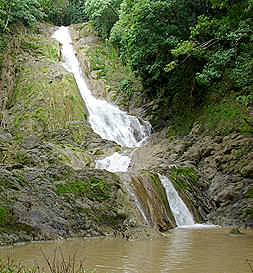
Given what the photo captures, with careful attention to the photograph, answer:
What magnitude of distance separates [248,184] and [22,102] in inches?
508

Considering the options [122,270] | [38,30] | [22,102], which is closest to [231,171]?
[122,270]

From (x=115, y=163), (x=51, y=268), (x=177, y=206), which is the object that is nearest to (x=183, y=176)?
(x=177, y=206)

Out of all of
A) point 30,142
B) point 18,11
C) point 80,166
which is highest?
point 18,11

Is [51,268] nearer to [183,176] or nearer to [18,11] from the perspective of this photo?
[183,176]

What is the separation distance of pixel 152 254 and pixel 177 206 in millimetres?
5025

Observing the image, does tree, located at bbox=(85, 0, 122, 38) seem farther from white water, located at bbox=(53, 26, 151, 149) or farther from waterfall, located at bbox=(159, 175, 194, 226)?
waterfall, located at bbox=(159, 175, 194, 226)

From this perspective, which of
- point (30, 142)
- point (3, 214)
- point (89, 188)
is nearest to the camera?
point (3, 214)

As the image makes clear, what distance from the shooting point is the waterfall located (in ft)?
32.2

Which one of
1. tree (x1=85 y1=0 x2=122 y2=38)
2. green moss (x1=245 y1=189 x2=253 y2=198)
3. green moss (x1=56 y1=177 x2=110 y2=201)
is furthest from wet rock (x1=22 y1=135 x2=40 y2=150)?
tree (x1=85 y1=0 x2=122 y2=38)

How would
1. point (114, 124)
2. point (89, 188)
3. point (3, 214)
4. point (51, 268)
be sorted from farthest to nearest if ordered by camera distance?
point (114, 124) → point (89, 188) → point (3, 214) → point (51, 268)

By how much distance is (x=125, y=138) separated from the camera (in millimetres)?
17859

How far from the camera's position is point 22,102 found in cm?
1759

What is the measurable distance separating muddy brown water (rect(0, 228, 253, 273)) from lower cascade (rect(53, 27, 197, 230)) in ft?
5.63

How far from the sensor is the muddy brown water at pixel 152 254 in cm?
446
